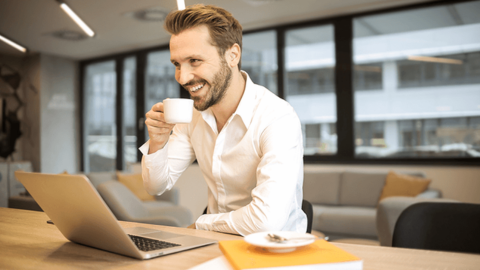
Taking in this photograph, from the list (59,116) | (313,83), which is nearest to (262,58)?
(313,83)

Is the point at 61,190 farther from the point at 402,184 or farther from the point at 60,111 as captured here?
the point at 60,111

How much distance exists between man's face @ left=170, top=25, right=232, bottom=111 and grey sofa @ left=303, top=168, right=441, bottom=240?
9.38 ft

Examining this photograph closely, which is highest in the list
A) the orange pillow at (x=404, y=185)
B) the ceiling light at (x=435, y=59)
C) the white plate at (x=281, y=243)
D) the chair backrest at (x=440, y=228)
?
the ceiling light at (x=435, y=59)

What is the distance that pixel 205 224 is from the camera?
117 centimetres

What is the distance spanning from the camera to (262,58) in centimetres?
563

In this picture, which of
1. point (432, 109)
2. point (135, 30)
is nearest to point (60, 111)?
point (135, 30)

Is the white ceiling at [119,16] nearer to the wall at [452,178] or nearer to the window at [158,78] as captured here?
the window at [158,78]

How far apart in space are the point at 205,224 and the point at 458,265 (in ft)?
2.29

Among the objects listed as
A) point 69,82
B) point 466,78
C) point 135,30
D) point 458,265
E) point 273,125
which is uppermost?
point 135,30

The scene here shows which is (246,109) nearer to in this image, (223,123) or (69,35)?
(223,123)

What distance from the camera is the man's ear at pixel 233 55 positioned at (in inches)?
57.3

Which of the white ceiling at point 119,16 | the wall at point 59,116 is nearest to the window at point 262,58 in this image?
the white ceiling at point 119,16

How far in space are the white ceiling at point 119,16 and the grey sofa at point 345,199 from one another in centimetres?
208

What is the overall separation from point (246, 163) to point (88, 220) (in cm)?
70
